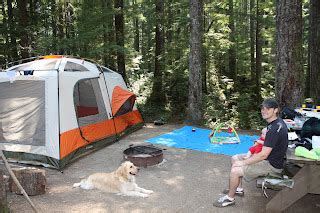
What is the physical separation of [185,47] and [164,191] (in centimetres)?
801

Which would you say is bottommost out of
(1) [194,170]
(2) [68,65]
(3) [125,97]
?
(1) [194,170]

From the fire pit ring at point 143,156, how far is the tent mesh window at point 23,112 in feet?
5.35

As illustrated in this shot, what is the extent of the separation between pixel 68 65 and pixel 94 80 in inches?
32.9

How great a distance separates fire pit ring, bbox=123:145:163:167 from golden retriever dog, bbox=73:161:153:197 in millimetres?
1041

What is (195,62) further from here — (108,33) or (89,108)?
(108,33)

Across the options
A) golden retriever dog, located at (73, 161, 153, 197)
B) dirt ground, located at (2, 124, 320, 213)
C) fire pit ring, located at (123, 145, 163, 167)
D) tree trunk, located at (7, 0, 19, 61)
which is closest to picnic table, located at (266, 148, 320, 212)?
dirt ground, located at (2, 124, 320, 213)

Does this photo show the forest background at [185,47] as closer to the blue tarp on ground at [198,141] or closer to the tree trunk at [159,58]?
the tree trunk at [159,58]

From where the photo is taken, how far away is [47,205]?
4543 mm

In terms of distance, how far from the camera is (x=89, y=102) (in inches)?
320

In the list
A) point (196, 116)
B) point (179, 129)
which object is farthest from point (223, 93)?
point (179, 129)

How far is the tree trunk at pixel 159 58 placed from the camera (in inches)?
500

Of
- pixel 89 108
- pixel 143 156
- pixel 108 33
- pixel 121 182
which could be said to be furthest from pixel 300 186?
pixel 108 33

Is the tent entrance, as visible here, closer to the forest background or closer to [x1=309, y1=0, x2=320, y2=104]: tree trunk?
the forest background

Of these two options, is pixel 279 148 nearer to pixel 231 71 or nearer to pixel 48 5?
pixel 48 5
